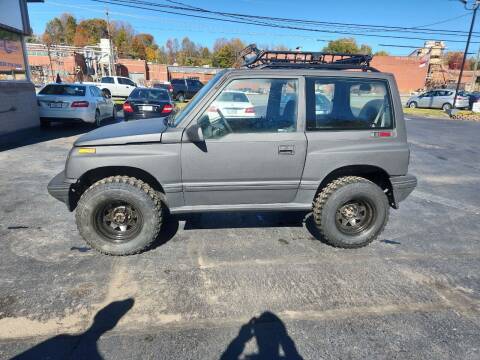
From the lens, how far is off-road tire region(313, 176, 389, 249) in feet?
11.6

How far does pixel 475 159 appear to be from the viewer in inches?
349

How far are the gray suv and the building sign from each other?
9.35 metres

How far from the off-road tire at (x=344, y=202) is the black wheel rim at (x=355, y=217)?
0.03 metres

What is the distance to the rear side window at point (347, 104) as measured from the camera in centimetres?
340

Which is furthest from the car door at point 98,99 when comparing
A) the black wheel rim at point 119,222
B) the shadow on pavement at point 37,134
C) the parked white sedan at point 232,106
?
the parked white sedan at point 232,106

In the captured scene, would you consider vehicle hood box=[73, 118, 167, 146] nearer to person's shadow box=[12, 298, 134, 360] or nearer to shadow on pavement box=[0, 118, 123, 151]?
person's shadow box=[12, 298, 134, 360]

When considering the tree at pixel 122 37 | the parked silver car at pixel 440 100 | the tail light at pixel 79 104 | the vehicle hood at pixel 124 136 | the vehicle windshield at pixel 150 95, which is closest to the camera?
the vehicle hood at pixel 124 136

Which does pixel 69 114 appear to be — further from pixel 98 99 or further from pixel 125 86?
pixel 125 86

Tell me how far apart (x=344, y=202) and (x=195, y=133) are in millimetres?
1808

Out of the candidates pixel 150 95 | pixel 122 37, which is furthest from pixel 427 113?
pixel 122 37

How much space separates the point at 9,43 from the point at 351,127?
11709 mm

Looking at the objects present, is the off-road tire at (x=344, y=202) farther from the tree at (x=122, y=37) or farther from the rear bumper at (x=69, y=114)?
the tree at (x=122, y=37)

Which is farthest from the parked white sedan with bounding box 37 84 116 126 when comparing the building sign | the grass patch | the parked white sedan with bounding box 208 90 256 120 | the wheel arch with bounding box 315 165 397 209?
the grass patch

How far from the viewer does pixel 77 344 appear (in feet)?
7.38
